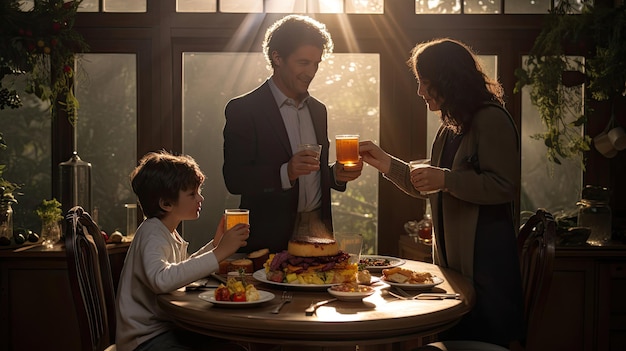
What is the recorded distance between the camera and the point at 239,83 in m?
4.56

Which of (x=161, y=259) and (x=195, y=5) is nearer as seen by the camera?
(x=161, y=259)

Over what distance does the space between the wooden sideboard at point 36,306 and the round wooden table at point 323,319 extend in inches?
67.7

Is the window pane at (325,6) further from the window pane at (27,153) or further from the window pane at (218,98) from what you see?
the window pane at (27,153)

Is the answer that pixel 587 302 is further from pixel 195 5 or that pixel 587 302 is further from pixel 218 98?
→ pixel 195 5

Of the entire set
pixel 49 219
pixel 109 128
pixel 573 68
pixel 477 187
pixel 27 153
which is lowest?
pixel 49 219

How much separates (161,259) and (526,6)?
2933 millimetres

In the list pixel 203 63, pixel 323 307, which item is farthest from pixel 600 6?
pixel 323 307

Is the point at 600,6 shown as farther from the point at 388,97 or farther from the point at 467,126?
the point at 467,126

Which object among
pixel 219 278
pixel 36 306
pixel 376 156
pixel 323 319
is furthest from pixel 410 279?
pixel 36 306

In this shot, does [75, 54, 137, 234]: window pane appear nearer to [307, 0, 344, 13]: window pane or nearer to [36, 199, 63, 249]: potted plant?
[36, 199, 63, 249]: potted plant

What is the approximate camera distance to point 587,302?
4.15 metres

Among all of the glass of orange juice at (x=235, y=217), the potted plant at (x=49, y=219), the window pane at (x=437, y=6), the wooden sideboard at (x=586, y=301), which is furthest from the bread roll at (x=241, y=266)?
the window pane at (x=437, y=6)

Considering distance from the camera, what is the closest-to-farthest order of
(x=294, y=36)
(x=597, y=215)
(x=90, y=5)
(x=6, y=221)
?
(x=294, y=36) < (x=6, y=221) < (x=597, y=215) < (x=90, y=5)

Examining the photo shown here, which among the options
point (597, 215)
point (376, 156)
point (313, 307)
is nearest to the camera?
point (313, 307)
